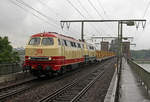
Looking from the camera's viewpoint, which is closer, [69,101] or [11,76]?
[69,101]

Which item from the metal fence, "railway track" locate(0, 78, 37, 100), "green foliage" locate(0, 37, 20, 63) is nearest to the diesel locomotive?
the metal fence

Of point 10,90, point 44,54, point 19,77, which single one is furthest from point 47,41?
point 10,90

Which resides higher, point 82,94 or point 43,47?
point 43,47

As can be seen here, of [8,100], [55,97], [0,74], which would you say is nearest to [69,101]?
[55,97]

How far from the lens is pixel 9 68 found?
1489cm

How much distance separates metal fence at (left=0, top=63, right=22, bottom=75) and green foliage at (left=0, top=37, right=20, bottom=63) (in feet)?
108

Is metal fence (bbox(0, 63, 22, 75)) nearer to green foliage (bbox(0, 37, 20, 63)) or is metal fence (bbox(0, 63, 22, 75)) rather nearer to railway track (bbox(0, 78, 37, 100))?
railway track (bbox(0, 78, 37, 100))

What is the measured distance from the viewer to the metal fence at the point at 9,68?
45.7 ft

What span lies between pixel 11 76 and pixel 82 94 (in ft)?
18.6

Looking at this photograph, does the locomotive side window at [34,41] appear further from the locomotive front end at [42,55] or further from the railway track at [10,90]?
the railway track at [10,90]

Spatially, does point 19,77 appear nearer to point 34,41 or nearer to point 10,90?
point 34,41

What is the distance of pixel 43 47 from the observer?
14.9m

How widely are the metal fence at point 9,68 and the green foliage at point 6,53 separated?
1296 inches

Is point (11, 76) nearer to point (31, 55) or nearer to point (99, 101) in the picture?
point (31, 55)
